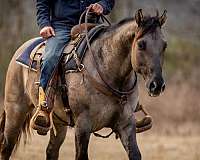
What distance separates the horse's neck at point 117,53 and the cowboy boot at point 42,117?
0.78m

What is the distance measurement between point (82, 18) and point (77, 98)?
3.73 feet

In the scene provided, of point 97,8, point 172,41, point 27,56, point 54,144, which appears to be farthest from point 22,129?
point 172,41

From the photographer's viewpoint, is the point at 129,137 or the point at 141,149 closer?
the point at 129,137

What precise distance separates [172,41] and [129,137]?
1864 cm

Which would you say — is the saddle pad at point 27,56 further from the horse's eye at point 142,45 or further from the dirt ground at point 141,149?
the dirt ground at point 141,149

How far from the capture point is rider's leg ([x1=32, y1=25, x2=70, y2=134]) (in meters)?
7.61

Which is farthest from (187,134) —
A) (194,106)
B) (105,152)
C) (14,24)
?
(14,24)

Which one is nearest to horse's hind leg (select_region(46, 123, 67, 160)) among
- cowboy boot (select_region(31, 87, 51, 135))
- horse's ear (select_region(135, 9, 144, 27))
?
cowboy boot (select_region(31, 87, 51, 135))

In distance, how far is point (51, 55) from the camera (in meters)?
7.62

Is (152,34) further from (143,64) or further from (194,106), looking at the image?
(194,106)

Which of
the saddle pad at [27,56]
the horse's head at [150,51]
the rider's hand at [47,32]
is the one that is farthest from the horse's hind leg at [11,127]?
the horse's head at [150,51]

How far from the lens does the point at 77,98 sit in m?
7.39

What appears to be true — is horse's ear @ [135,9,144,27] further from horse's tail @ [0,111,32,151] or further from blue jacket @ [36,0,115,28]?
horse's tail @ [0,111,32,151]

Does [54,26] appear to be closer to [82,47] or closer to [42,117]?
[82,47]
